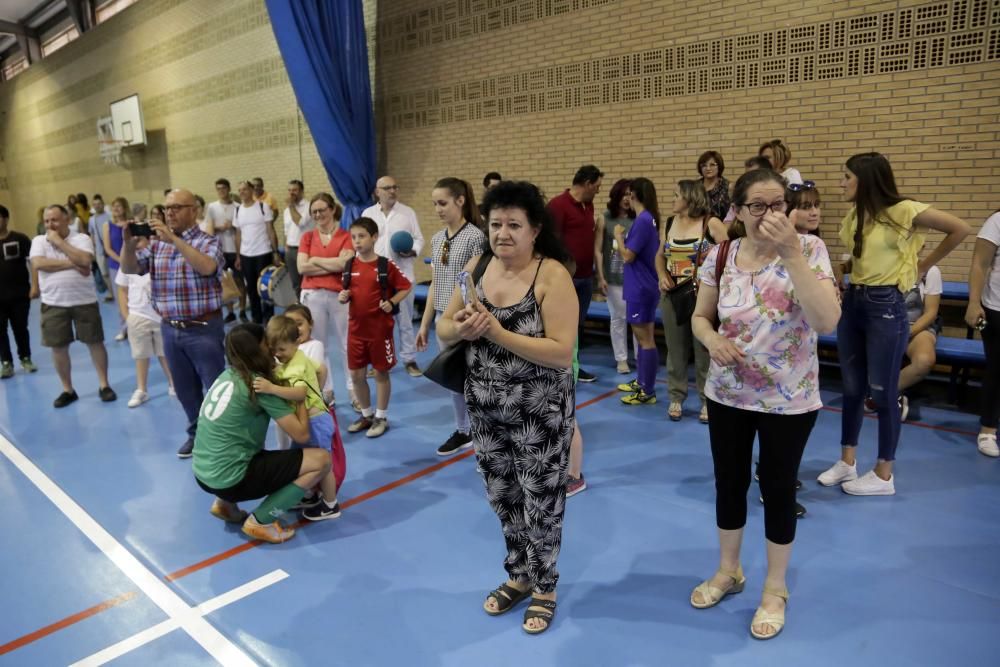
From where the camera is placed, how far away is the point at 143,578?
3.09 meters

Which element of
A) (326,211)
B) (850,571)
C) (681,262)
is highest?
(326,211)

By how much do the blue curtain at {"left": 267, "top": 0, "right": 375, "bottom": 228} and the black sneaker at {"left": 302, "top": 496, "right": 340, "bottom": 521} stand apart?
6371 millimetres

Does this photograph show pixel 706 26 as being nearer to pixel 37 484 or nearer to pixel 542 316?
pixel 542 316

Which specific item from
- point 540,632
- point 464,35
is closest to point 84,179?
point 464,35

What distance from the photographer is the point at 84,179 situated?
1880 centimetres

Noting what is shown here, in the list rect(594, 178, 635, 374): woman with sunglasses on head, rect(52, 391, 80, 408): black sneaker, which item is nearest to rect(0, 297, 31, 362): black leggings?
rect(52, 391, 80, 408): black sneaker

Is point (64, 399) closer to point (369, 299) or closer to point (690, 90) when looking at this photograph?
point (369, 299)

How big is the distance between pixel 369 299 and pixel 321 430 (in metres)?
1.26

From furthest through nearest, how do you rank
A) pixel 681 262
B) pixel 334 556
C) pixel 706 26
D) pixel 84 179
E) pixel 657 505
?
pixel 84 179, pixel 706 26, pixel 681 262, pixel 657 505, pixel 334 556

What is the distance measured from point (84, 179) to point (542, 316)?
2088 centimetres

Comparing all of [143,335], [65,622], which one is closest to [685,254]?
[65,622]

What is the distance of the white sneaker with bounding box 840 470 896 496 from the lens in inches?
143

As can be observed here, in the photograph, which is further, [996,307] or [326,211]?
[326,211]

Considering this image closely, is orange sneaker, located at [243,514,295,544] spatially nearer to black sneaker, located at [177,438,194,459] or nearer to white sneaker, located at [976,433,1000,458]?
black sneaker, located at [177,438,194,459]
